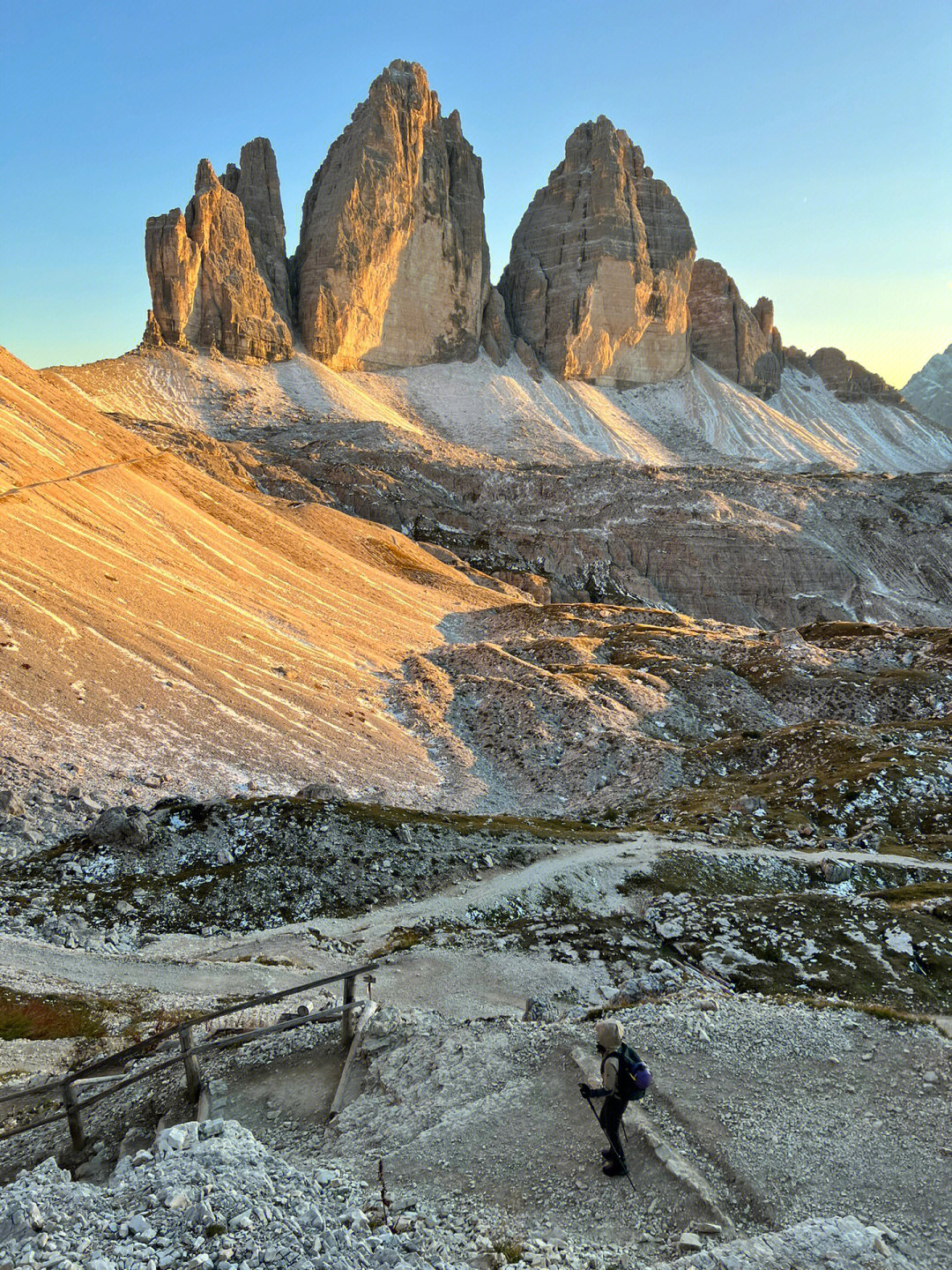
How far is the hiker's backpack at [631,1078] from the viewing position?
362 inches

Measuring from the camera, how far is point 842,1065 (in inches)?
443

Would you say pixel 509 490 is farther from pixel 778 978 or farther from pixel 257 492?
pixel 778 978

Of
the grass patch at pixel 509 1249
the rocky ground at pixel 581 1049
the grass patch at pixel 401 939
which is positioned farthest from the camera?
the grass patch at pixel 401 939

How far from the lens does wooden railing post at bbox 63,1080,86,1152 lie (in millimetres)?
9773

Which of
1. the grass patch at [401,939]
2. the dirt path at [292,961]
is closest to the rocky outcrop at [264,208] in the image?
the dirt path at [292,961]

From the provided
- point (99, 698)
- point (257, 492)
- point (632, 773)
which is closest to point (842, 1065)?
point (632, 773)

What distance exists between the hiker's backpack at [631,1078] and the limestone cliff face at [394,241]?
161 metres

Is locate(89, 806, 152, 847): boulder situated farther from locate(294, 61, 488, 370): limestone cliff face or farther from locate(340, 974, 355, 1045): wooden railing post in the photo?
locate(294, 61, 488, 370): limestone cliff face

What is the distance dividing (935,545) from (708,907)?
333 ft

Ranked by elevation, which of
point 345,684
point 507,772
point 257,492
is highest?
point 257,492

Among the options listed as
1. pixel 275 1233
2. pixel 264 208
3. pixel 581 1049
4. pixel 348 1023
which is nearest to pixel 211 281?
pixel 264 208

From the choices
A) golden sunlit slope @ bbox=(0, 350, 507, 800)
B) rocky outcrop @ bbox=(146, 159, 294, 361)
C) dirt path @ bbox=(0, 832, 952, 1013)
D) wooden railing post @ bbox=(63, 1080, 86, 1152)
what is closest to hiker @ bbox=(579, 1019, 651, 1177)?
wooden railing post @ bbox=(63, 1080, 86, 1152)

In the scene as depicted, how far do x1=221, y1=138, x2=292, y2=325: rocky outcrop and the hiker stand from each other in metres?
166

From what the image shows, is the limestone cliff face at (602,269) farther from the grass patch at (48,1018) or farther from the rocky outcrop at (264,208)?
the grass patch at (48,1018)
